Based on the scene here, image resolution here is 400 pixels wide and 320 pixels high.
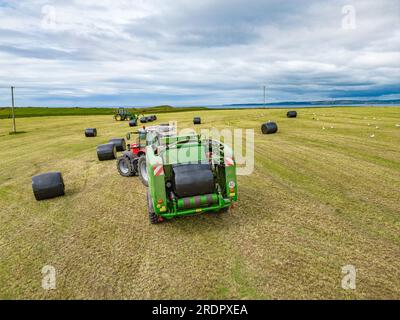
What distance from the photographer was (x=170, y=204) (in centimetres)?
676

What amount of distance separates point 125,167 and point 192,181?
20.2 feet

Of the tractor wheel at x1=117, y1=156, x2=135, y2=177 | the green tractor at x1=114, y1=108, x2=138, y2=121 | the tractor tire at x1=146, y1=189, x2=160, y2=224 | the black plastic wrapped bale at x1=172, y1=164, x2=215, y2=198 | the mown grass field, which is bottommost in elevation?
the mown grass field

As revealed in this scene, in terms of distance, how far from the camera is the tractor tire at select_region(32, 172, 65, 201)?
30.1 ft

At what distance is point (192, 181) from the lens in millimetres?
6461

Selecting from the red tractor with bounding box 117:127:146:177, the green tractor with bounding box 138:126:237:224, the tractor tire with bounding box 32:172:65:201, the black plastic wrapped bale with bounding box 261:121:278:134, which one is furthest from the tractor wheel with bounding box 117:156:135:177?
the black plastic wrapped bale with bounding box 261:121:278:134

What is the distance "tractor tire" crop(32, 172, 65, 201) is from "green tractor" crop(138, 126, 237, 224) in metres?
4.11

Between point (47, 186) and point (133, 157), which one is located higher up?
point (133, 157)

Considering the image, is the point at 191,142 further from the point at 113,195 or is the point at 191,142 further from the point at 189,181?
the point at 113,195

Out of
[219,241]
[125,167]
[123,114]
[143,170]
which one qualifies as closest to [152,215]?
[219,241]

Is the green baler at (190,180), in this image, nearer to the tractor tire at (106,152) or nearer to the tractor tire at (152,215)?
the tractor tire at (152,215)

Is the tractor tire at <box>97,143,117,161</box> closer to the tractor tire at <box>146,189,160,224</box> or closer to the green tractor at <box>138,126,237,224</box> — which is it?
the green tractor at <box>138,126,237,224</box>

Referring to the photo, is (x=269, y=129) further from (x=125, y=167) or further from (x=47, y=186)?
(x=47, y=186)
